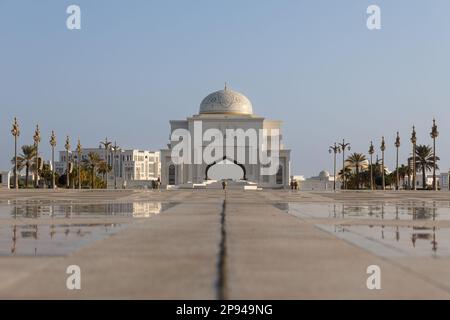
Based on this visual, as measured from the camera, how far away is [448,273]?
6293 millimetres

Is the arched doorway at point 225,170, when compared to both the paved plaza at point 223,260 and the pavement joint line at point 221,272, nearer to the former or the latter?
the paved plaza at point 223,260

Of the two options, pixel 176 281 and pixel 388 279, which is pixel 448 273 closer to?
pixel 388 279

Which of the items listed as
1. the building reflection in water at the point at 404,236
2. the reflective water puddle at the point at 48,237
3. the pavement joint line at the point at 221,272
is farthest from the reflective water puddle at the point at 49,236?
the building reflection in water at the point at 404,236

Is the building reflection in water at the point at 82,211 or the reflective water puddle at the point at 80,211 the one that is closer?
the reflective water puddle at the point at 80,211

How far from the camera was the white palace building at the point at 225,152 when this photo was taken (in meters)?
92.6

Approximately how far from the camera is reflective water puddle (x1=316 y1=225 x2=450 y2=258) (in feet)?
26.5

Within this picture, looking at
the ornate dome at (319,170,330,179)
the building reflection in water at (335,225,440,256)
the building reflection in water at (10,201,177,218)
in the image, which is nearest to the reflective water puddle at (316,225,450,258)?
the building reflection in water at (335,225,440,256)

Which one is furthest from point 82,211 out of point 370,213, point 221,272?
point 221,272

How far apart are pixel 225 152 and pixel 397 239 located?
84178 millimetres

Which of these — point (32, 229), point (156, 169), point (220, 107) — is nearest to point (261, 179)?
point (220, 107)

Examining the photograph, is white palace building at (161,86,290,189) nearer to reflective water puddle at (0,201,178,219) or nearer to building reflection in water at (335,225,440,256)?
reflective water puddle at (0,201,178,219)

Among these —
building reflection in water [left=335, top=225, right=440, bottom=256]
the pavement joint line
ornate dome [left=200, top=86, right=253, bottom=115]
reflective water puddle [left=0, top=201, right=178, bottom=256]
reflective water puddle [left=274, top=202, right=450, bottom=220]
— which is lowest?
reflective water puddle [left=274, top=202, right=450, bottom=220]

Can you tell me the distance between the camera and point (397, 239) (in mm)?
9648

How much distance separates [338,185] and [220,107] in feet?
91.4
